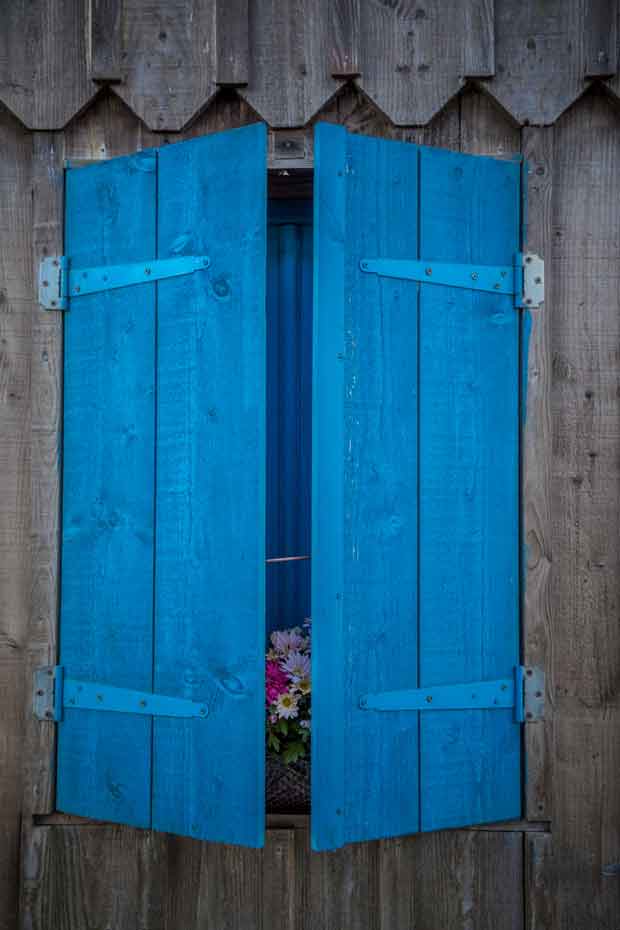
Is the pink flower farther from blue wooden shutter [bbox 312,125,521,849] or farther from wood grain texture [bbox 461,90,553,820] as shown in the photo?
wood grain texture [bbox 461,90,553,820]

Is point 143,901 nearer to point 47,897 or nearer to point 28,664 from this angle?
point 47,897

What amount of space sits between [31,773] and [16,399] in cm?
100

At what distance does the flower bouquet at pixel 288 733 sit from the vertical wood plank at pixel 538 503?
1.91 ft

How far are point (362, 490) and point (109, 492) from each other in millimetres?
652

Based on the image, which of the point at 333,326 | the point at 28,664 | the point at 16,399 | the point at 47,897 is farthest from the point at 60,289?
the point at 47,897

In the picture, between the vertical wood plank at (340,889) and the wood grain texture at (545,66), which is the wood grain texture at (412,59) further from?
the vertical wood plank at (340,889)

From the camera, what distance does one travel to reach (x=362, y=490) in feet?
6.89

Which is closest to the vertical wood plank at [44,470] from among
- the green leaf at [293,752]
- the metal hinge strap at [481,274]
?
the green leaf at [293,752]

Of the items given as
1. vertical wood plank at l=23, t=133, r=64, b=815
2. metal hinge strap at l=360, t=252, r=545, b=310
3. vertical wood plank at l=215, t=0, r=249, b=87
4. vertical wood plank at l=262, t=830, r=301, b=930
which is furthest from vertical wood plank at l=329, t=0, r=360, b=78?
vertical wood plank at l=262, t=830, r=301, b=930

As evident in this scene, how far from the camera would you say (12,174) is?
2467 millimetres

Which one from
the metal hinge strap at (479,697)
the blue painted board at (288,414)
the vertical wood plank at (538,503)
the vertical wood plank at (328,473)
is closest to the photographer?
the vertical wood plank at (328,473)

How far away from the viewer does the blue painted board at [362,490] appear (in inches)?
79.1

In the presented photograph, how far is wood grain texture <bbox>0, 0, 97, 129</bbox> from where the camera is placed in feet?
7.93

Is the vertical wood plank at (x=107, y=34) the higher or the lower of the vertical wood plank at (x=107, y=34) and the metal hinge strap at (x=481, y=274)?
the higher
